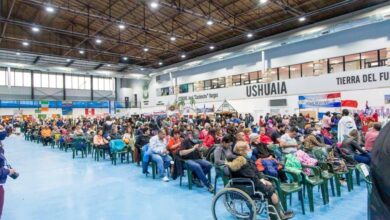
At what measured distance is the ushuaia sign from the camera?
15.9 m

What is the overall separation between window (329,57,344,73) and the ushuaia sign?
268 cm

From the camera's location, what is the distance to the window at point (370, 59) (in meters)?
12.4

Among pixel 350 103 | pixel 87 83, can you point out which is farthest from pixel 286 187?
pixel 87 83

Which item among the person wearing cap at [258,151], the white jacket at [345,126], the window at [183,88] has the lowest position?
the person wearing cap at [258,151]

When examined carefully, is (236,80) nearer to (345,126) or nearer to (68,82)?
(345,126)

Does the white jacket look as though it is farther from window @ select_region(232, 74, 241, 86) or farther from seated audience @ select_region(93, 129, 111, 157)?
window @ select_region(232, 74, 241, 86)

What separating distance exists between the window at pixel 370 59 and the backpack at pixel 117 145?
1205cm

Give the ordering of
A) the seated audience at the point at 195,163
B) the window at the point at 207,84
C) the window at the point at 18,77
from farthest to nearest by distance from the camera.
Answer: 1. the window at the point at 18,77
2. the window at the point at 207,84
3. the seated audience at the point at 195,163

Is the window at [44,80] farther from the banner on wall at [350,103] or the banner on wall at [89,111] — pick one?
the banner on wall at [350,103]

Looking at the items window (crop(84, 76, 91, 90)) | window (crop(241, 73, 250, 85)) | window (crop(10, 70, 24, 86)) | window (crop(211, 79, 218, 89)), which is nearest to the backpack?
window (crop(241, 73, 250, 85))

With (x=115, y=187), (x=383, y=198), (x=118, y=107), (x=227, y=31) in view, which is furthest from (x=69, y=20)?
(x=383, y=198)

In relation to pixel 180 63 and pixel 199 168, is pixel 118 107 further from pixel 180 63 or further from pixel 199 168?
pixel 199 168

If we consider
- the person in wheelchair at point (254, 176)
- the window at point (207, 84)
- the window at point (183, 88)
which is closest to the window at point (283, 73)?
the window at point (207, 84)

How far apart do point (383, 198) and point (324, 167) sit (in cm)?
410
